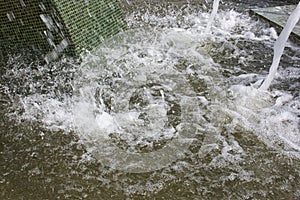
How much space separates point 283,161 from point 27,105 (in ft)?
7.30

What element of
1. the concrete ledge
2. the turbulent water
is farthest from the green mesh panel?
the concrete ledge

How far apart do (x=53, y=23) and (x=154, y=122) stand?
65.9 inches

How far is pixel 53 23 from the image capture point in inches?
138

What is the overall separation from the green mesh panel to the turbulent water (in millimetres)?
194

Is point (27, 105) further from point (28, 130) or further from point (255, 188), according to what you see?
point (255, 188)

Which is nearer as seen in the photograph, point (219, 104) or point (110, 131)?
point (110, 131)

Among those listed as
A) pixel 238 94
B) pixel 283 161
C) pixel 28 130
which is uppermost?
pixel 28 130

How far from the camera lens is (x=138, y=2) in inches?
214

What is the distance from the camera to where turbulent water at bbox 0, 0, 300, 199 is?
220cm

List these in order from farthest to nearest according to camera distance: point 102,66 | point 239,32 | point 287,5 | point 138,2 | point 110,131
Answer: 1. point 138,2
2. point 287,5
3. point 239,32
4. point 102,66
5. point 110,131

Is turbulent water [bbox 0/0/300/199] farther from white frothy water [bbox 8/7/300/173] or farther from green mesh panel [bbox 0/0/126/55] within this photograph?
green mesh panel [bbox 0/0/126/55]

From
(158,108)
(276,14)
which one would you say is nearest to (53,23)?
(158,108)

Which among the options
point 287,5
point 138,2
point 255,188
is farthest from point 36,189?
point 287,5

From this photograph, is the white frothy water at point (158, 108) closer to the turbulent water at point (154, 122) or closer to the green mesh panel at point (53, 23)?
the turbulent water at point (154, 122)
